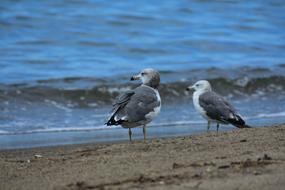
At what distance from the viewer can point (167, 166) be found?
237 inches

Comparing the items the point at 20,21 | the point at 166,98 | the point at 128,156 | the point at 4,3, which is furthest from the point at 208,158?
the point at 4,3

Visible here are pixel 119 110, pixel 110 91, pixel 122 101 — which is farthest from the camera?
pixel 110 91

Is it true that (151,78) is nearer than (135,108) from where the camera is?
No

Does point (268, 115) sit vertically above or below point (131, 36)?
below

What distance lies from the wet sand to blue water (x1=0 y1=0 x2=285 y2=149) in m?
2.52

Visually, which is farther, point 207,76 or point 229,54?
point 229,54

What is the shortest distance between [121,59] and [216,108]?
25.6 ft

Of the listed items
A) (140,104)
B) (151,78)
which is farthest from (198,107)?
(140,104)

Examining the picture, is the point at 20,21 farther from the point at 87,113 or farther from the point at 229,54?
the point at 87,113

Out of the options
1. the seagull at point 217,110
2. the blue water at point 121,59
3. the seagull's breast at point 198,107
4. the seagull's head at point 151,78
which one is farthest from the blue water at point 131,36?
the seagull at point 217,110

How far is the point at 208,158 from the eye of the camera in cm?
630

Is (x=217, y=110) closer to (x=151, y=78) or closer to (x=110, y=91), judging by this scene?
(x=151, y=78)

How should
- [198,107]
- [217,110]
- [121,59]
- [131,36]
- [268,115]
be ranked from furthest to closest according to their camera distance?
[131,36], [121,59], [268,115], [198,107], [217,110]

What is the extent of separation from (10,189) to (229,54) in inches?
499
